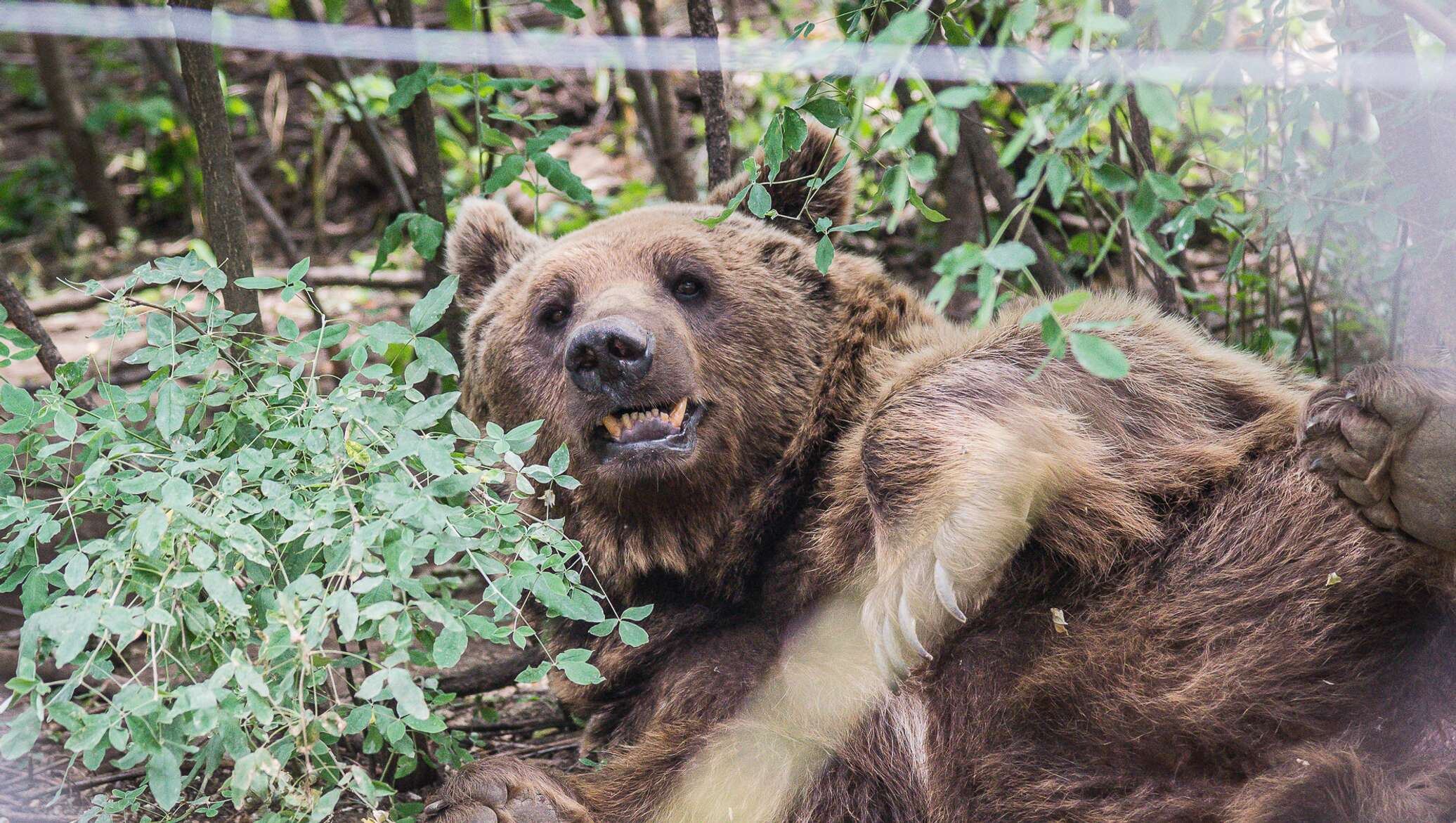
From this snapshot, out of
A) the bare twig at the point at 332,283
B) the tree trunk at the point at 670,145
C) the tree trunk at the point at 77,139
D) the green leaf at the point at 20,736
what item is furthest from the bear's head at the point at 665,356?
the tree trunk at the point at 77,139

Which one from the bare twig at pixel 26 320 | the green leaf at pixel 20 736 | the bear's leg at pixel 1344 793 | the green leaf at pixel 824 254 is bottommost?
the bear's leg at pixel 1344 793

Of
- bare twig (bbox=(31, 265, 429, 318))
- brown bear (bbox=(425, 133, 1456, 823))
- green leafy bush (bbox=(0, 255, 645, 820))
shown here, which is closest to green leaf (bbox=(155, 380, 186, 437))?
green leafy bush (bbox=(0, 255, 645, 820))

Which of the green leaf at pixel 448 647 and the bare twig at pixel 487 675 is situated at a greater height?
the green leaf at pixel 448 647

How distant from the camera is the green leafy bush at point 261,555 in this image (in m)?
2.50

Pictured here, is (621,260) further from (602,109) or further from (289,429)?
(602,109)

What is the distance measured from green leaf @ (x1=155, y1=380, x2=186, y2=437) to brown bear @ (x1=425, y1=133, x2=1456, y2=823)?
0.97 meters

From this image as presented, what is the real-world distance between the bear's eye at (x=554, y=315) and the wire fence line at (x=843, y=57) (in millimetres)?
799

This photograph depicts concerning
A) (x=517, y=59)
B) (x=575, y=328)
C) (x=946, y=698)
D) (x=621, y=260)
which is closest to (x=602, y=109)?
(x=517, y=59)

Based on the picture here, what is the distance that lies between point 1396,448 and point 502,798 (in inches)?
85.9

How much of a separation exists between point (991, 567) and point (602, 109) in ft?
20.7

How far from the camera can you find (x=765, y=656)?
335cm

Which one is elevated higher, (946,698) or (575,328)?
(575,328)

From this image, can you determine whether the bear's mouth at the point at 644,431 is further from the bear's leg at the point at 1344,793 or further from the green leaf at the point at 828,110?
the bear's leg at the point at 1344,793

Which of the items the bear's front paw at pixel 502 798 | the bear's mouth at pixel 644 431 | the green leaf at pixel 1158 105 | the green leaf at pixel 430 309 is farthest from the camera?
the bear's mouth at pixel 644 431
